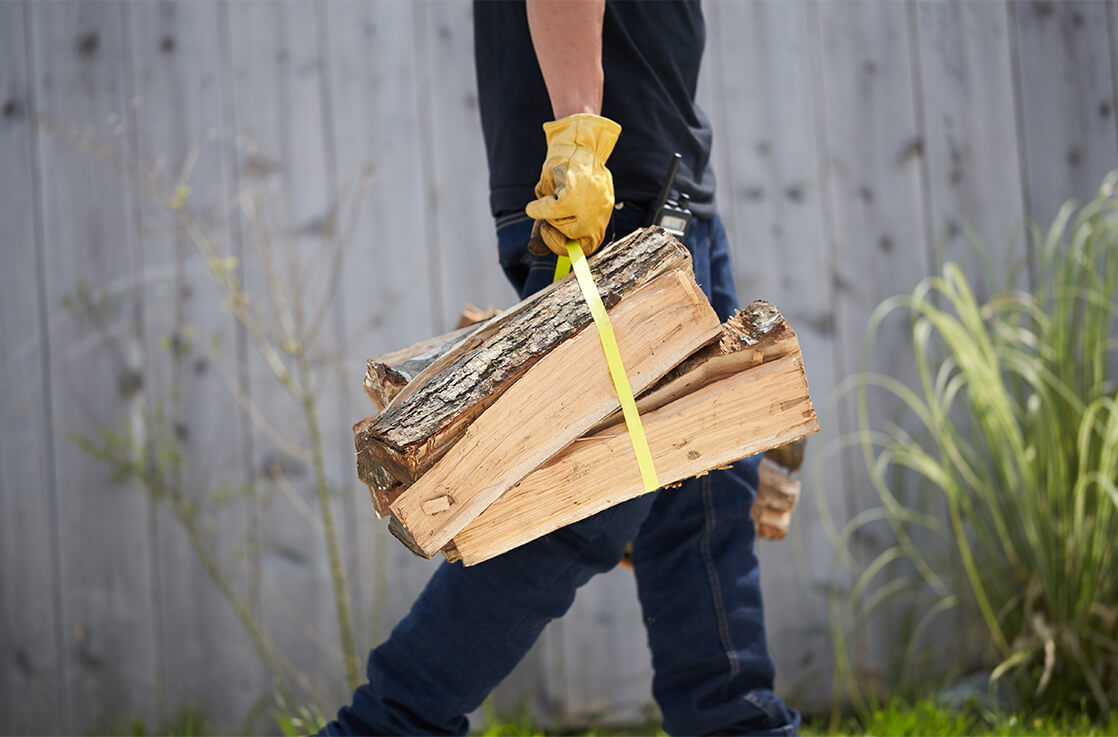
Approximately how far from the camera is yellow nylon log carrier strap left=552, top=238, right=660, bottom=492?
0.82 meters

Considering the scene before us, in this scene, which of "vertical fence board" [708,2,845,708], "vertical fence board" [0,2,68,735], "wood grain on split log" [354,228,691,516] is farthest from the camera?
"vertical fence board" [708,2,845,708]

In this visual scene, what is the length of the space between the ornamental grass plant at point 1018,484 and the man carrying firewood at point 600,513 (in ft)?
2.39

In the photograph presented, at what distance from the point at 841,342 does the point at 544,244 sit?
1153 mm

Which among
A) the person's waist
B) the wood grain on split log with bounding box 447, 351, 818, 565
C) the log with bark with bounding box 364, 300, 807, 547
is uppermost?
the person's waist

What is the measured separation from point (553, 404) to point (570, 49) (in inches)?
14.2

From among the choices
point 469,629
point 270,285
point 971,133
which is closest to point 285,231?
point 270,285

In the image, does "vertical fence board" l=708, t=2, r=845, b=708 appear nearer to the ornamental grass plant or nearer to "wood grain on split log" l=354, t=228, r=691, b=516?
the ornamental grass plant

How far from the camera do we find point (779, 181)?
1932 millimetres

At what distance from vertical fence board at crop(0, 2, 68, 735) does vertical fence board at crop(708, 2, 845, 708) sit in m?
1.44

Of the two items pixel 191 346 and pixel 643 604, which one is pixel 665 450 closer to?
pixel 643 604

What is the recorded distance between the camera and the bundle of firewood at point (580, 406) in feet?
2.57

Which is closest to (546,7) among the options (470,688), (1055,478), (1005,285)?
(470,688)

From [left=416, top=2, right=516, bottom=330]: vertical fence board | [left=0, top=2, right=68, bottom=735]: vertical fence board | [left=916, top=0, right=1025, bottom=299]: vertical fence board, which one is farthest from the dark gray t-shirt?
[left=0, top=2, right=68, bottom=735]: vertical fence board

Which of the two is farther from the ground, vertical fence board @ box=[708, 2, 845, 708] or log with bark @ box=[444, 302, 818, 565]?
vertical fence board @ box=[708, 2, 845, 708]
